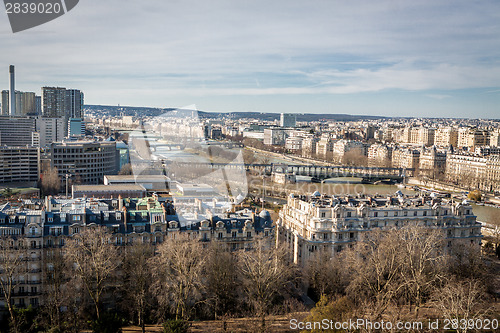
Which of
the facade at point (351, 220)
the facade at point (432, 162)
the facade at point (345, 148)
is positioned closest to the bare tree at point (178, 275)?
the facade at point (351, 220)

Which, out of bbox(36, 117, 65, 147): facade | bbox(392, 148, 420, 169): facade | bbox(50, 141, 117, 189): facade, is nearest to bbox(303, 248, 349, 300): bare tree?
bbox(50, 141, 117, 189): facade

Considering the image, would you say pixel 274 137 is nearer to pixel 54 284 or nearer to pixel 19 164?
pixel 19 164

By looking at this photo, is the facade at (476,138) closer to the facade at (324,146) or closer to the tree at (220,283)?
the facade at (324,146)

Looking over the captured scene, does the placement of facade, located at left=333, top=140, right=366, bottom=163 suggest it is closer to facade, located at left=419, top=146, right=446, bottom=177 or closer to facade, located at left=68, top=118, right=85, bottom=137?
facade, located at left=419, top=146, right=446, bottom=177

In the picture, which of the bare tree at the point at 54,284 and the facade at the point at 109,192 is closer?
the bare tree at the point at 54,284

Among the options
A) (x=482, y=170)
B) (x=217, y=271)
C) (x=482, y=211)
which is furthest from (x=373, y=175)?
(x=217, y=271)
